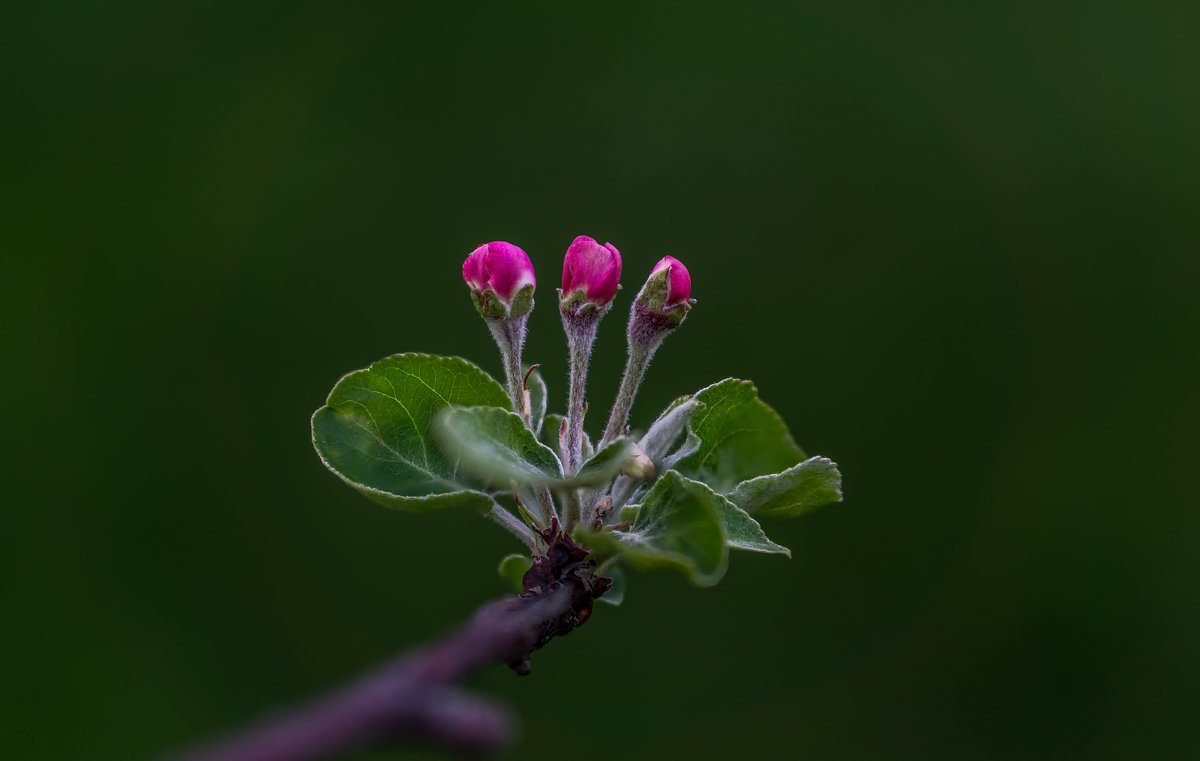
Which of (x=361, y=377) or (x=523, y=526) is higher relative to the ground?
(x=361, y=377)

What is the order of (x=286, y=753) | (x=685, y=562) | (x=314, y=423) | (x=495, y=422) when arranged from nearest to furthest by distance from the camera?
(x=286, y=753) → (x=685, y=562) → (x=495, y=422) → (x=314, y=423)

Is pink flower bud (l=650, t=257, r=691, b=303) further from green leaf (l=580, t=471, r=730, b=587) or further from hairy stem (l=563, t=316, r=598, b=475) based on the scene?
green leaf (l=580, t=471, r=730, b=587)

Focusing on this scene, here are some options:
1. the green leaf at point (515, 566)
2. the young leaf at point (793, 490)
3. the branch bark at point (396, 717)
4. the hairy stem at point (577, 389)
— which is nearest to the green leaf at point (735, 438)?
the young leaf at point (793, 490)

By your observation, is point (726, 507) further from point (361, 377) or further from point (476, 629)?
point (476, 629)

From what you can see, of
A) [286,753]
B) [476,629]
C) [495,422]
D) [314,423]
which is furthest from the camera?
[314,423]

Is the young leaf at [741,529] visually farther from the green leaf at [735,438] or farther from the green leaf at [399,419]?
the green leaf at [399,419]

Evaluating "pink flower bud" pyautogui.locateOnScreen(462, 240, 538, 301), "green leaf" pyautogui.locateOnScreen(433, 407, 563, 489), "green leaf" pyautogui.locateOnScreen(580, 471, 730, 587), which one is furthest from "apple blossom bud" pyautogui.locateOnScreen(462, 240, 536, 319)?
"green leaf" pyautogui.locateOnScreen(580, 471, 730, 587)

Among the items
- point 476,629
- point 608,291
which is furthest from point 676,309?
point 476,629

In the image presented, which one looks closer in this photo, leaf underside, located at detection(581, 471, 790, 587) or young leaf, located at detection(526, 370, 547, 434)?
leaf underside, located at detection(581, 471, 790, 587)
